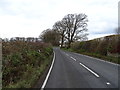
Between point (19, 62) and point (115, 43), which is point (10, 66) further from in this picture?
point (115, 43)

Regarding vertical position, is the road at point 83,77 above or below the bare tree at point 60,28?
below

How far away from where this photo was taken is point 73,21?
221 ft

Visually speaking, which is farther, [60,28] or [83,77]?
[60,28]

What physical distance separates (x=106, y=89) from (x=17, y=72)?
5873mm

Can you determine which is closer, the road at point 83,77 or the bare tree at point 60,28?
the road at point 83,77

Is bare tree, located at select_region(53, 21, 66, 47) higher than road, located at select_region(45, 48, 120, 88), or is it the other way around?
bare tree, located at select_region(53, 21, 66, 47)

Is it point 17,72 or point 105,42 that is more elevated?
point 105,42

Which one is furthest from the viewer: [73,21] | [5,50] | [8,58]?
[73,21]

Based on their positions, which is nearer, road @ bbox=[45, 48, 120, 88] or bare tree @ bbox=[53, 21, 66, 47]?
road @ bbox=[45, 48, 120, 88]

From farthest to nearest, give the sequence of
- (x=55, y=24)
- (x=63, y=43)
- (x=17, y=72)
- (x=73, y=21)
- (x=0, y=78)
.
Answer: (x=63, y=43), (x=55, y=24), (x=73, y=21), (x=17, y=72), (x=0, y=78)

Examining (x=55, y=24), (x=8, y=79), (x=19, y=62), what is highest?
(x=55, y=24)

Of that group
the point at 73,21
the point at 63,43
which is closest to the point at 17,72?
the point at 73,21

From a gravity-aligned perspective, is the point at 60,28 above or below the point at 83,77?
above

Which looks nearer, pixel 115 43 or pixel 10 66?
pixel 10 66
